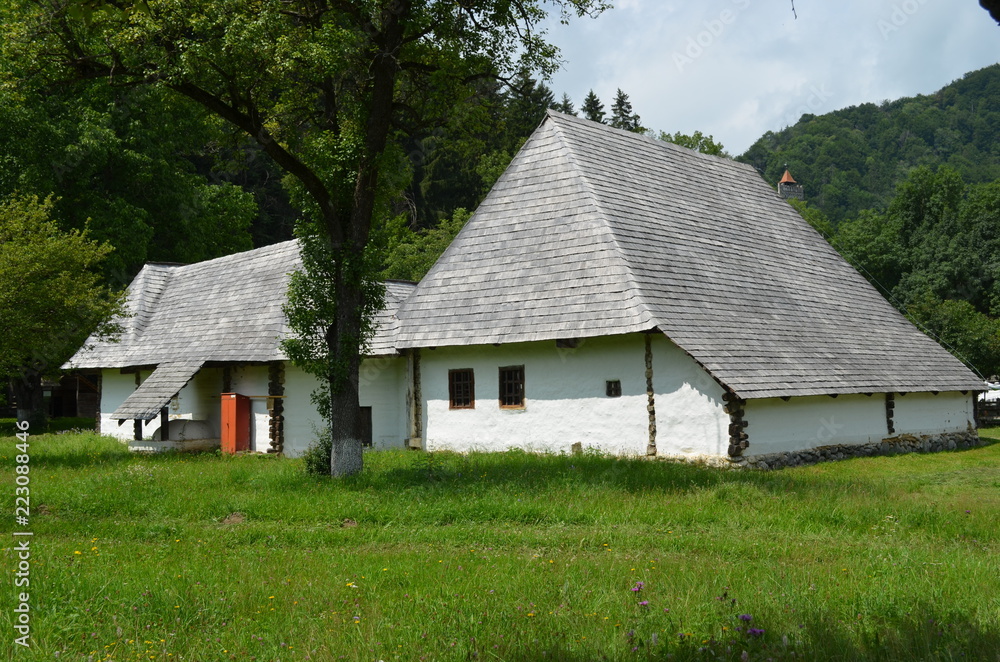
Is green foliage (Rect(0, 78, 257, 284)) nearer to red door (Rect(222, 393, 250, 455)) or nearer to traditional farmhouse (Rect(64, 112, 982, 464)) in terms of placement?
traditional farmhouse (Rect(64, 112, 982, 464))

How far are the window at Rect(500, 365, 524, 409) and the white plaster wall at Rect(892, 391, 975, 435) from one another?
9572mm

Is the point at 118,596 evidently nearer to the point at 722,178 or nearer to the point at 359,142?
the point at 359,142

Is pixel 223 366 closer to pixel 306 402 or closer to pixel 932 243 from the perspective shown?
pixel 306 402

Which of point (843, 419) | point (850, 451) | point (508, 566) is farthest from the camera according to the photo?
point (843, 419)

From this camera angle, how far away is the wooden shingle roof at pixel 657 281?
1767cm

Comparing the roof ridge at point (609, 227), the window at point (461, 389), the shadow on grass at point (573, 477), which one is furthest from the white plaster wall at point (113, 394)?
the roof ridge at point (609, 227)

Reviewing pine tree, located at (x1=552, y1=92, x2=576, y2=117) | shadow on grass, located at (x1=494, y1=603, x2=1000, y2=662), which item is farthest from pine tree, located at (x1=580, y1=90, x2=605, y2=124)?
shadow on grass, located at (x1=494, y1=603, x2=1000, y2=662)

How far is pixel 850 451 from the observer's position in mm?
19375

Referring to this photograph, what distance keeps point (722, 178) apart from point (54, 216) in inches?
997

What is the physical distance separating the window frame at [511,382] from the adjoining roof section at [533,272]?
961 millimetres

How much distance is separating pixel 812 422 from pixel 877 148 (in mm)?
Answer: 81738

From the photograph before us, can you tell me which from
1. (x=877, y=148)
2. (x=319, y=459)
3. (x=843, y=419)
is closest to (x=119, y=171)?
(x=319, y=459)

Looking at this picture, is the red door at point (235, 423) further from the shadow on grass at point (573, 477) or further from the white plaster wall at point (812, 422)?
the white plaster wall at point (812, 422)

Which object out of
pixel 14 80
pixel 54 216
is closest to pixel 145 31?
pixel 14 80
